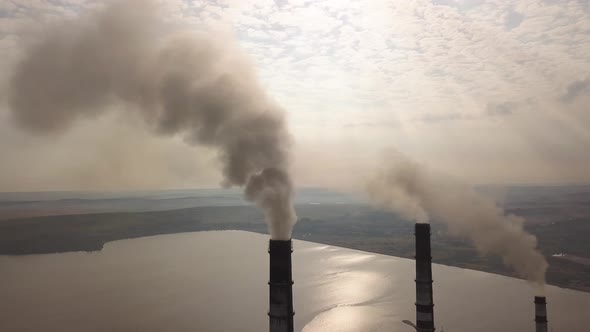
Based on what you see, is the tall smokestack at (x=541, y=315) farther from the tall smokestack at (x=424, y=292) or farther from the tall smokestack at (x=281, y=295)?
the tall smokestack at (x=281, y=295)

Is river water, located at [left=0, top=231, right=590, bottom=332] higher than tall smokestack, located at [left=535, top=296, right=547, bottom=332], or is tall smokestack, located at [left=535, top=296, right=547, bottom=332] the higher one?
tall smokestack, located at [left=535, top=296, right=547, bottom=332]

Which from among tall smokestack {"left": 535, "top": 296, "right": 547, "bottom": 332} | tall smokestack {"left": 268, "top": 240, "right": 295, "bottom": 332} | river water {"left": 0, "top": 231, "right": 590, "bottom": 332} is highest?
tall smokestack {"left": 268, "top": 240, "right": 295, "bottom": 332}

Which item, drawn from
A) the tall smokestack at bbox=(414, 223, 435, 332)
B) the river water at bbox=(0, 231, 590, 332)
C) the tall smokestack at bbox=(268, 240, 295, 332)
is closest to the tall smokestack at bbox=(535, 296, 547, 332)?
the tall smokestack at bbox=(414, 223, 435, 332)

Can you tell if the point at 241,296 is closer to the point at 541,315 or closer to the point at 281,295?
the point at 541,315

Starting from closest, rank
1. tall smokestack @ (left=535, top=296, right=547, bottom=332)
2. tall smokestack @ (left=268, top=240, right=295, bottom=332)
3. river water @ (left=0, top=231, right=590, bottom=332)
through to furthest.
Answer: tall smokestack @ (left=268, top=240, right=295, bottom=332), tall smokestack @ (left=535, top=296, right=547, bottom=332), river water @ (left=0, top=231, right=590, bottom=332)

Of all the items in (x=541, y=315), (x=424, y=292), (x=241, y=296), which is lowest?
(x=241, y=296)

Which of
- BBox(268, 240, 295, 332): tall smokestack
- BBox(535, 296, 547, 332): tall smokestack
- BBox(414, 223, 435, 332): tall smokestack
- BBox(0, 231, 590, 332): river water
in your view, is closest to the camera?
BBox(268, 240, 295, 332): tall smokestack

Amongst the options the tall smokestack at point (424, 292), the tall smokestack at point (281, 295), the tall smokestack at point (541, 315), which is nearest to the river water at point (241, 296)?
the tall smokestack at point (541, 315)

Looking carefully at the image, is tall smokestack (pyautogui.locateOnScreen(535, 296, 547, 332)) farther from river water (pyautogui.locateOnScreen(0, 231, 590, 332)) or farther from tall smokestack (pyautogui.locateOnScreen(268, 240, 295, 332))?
river water (pyautogui.locateOnScreen(0, 231, 590, 332))

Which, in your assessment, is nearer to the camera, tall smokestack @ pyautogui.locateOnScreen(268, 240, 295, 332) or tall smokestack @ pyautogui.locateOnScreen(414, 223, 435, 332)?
tall smokestack @ pyautogui.locateOnScreen(268, 240, 295, 332)

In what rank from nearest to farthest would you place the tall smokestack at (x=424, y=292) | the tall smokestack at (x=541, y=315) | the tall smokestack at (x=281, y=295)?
the tall smokestack at (x=281, y=295) → the tall smokestack at (x=424, y=292) → the tall smokestack at (x=541, y=315)

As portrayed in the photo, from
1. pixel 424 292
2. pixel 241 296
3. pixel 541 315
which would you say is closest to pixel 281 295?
pixel 424 292
